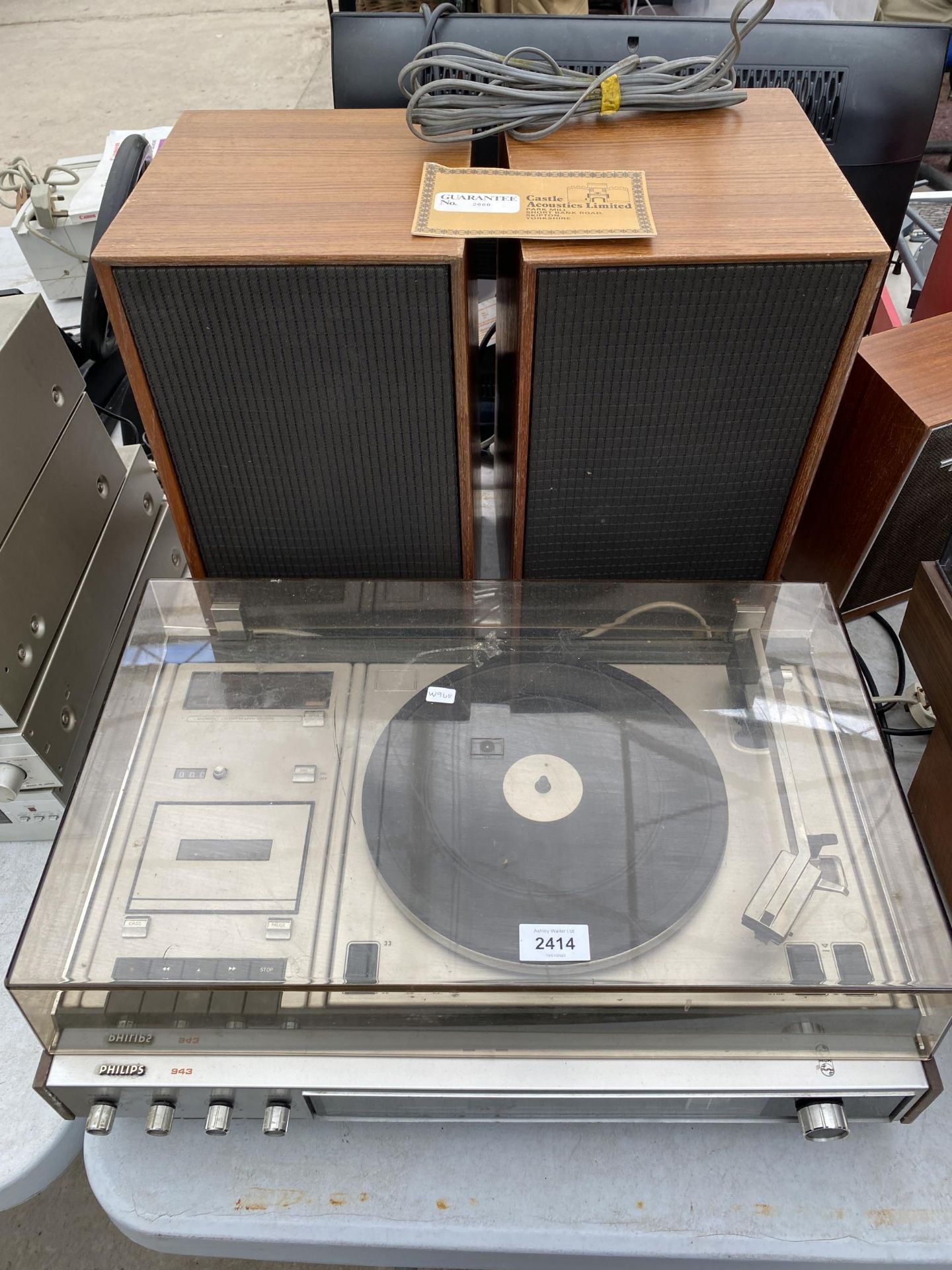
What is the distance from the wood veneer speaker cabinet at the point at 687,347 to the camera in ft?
→ 2.19

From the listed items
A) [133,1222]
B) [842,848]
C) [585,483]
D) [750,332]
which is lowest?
[133,1222]

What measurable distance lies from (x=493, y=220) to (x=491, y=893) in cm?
50

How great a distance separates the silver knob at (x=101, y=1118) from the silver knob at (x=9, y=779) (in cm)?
28

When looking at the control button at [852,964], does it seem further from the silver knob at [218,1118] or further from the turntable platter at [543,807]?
the silver knob at [218,1118]

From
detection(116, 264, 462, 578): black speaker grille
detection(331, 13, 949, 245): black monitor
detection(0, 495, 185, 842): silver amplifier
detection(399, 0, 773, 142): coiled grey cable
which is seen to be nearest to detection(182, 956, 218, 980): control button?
detection(0, 495, 185, 842): silver amplifier

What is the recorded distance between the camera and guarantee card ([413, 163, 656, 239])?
67 centimetres

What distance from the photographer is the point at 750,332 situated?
0.70 meters

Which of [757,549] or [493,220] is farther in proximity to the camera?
[757,549]

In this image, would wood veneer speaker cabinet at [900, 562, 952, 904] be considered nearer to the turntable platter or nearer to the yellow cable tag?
the turntable platter

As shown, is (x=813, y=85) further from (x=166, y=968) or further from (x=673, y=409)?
(x=166, y=968)

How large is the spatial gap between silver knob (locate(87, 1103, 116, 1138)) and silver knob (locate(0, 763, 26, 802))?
0.90ft

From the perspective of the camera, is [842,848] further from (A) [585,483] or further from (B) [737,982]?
(A) [585,483]

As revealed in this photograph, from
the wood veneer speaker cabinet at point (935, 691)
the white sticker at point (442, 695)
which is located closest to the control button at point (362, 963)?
the white sticker at point (442, 695)

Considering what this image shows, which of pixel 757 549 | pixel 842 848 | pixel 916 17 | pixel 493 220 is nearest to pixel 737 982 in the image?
pixel 842 848
